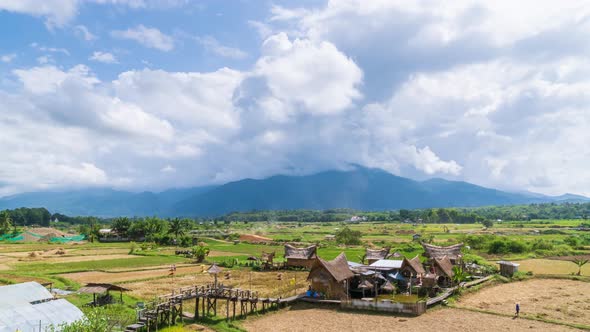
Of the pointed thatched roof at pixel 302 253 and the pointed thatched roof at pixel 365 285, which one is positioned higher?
the pointed thatched roof at pixel 302 253

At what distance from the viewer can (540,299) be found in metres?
33.1

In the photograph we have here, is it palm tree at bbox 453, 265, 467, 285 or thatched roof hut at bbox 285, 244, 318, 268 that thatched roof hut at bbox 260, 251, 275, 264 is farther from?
palm tree at bbox 453, 265, 467, 285

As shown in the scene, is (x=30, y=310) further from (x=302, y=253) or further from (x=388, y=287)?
(x=302, y=253)

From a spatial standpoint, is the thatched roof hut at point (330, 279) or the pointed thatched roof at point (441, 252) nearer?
the thatched roof hut at point (330, 279)

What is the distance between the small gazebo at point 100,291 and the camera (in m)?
28.6

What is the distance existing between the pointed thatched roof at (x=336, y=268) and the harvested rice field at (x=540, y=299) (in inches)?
357

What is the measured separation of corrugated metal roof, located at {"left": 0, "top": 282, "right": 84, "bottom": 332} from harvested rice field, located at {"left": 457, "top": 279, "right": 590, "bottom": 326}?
26.9 m

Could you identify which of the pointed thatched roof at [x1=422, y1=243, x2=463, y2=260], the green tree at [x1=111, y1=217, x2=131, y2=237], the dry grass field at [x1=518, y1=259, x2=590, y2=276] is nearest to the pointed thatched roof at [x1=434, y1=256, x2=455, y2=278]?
the pointed thatched roof at [x1=422, y1=243, x2=463, y2=260]

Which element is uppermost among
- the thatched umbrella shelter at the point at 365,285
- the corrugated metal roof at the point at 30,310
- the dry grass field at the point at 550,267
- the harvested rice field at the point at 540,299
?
the corrugated metal roof at the point at 30,310

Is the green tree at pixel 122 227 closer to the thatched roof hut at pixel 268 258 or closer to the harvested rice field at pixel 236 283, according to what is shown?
the thatched roof hut at pixel 268 258

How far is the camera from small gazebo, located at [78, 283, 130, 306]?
2858 cm

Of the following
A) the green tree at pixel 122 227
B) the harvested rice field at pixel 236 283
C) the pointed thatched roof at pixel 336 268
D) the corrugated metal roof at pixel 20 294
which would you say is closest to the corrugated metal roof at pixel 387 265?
the pointed thatched roof at pixel 336 268

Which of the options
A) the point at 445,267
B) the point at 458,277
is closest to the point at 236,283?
the point at 445,267

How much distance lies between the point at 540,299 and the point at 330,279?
17.1 metres
